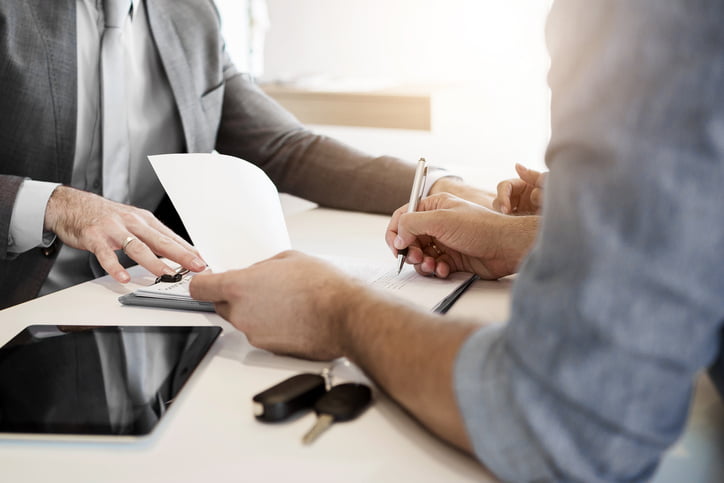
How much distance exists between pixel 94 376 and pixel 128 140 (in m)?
0.88

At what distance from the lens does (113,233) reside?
1.01 metres

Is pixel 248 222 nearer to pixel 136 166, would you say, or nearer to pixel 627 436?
pixel 627 436

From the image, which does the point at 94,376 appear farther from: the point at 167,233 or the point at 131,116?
the point at 131,116

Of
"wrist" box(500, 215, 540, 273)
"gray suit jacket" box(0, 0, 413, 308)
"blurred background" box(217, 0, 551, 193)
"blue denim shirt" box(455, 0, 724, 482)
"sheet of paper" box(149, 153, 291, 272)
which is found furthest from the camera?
"blurred background" box(217, 0, 551, 193)

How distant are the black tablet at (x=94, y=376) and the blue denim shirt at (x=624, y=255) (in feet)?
1.08

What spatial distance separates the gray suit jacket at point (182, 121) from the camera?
124cm

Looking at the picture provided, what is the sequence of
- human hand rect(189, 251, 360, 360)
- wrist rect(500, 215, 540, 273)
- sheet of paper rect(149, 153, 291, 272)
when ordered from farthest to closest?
wrist rect(500, 215, 540, 273)
sheet of paper rect(149, 153, 291, 272)
human hand rect(189, 251, 360, 360)

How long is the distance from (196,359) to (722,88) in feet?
1.72

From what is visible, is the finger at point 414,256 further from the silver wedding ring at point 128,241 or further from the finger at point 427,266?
the silver wedding ring at point 128,241

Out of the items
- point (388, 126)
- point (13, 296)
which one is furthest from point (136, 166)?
point (388, 126)

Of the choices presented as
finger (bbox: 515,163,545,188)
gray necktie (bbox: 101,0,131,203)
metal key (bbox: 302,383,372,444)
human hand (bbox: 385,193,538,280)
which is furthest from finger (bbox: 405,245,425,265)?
gray necktie (bbox: 101,0,131,203)

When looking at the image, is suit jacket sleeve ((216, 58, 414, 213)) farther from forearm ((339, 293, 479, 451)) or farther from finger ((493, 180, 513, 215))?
forearm ((339, 293, 479, 451))

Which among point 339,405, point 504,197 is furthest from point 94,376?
point 504,197

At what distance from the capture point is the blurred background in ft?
10.2
